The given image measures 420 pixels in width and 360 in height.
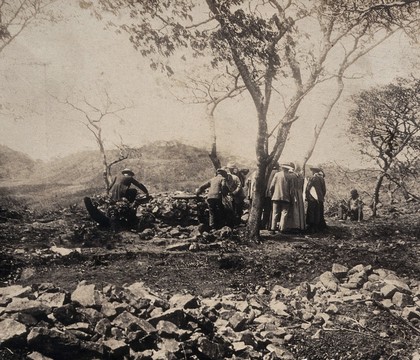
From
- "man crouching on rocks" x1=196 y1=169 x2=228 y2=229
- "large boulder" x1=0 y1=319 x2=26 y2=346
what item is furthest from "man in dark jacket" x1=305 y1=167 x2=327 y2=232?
"large boulder" x1=0 y1=319 x2=26 y2=346

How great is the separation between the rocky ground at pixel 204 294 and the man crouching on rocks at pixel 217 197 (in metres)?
0.51

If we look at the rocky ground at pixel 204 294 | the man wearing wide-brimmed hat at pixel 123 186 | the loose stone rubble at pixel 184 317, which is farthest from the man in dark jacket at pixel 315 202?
the man wearing wide-brimmed hat at pixel 123 186

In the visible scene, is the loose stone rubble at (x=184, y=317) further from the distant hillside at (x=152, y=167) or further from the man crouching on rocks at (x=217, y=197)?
the distant hillside at (x=152, y=167)

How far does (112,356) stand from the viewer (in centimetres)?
373

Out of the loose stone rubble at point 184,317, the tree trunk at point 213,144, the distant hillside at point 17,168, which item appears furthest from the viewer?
the distant hillside at point 17,168

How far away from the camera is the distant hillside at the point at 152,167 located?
78.1 feet

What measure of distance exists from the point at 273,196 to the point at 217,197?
4.32 feet

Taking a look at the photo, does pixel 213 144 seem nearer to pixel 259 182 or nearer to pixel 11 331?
pixel 259 182

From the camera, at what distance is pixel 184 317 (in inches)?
180

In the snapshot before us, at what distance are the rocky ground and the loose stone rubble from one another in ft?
0.04

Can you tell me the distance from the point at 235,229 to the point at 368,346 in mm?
4607

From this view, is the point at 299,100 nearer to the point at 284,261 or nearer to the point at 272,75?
the point at 272,75

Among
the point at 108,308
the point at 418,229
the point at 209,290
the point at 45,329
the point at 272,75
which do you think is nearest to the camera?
→ the point at 45,329

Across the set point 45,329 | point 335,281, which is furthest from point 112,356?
point 335,281
